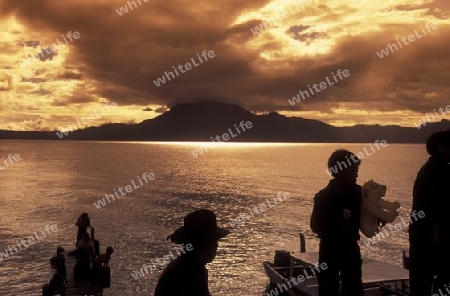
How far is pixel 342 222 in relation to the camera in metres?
5.59

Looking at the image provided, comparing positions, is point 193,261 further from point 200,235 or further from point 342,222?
point 342,222

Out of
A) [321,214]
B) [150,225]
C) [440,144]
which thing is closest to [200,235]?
[321,214]

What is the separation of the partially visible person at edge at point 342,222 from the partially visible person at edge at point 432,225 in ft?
2.57

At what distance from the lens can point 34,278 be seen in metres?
32.3

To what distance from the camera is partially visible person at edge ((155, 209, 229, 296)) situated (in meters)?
3.28

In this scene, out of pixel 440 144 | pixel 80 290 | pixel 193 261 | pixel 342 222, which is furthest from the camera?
pixel 80 290

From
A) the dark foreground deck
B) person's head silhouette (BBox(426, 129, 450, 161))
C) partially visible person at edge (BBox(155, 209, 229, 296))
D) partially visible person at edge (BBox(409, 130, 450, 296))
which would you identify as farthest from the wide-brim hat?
the dark foreground deck

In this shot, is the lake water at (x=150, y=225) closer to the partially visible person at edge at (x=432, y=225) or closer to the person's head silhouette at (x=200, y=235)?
the partially visible person at edge at (x=432, y=225)

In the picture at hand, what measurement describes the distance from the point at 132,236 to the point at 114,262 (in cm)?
1009

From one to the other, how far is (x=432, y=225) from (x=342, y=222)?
3.76 ft

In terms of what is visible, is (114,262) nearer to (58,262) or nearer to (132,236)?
(132,236)

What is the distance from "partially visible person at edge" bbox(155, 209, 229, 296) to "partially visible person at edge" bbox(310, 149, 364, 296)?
2.62 metres

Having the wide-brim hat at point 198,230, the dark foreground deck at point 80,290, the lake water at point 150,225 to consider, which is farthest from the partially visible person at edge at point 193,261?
the lake water at point 150,225

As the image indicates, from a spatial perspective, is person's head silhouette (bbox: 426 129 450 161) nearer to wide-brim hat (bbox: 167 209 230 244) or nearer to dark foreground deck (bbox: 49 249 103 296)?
wide-brim hat (bbox: 167 209 230 244)
